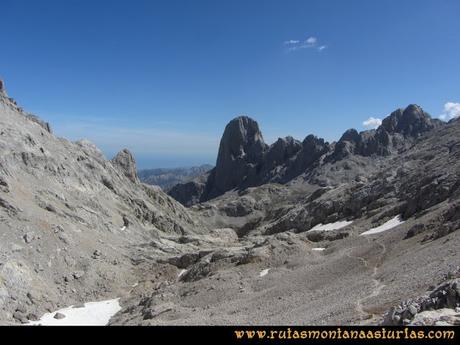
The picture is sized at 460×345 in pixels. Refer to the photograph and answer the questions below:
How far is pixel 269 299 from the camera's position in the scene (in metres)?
36.1

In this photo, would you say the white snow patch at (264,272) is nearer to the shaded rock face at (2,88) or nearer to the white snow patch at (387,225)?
the white snow patch at (387,225)

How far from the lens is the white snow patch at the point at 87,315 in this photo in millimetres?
42219

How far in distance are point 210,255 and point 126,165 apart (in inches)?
2958

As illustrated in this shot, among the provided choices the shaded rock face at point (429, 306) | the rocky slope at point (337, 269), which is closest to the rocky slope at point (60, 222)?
the rocky slope at point (337, 269)

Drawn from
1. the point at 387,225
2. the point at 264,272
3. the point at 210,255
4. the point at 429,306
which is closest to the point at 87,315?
the point at 210,255

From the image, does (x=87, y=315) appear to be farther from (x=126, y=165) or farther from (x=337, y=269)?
(x=126, y=165)

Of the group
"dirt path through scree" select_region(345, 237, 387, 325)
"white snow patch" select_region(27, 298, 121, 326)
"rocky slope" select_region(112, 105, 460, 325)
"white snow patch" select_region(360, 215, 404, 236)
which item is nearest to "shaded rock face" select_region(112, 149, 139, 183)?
"rocky slope" select_region(112, 105, 460, 325)

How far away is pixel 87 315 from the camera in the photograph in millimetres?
45500
